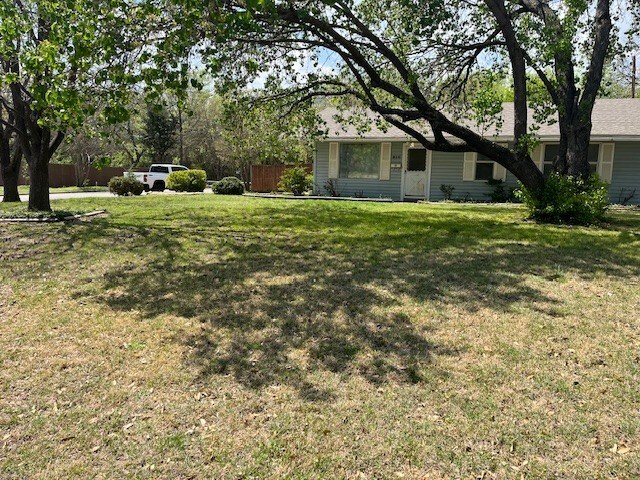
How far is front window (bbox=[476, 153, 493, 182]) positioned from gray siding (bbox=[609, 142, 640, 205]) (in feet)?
13.5

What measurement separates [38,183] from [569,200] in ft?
37.8

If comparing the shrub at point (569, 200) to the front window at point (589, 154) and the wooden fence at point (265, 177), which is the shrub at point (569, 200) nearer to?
the front window at point (589, 154)

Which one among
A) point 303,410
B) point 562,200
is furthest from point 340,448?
point 562,200

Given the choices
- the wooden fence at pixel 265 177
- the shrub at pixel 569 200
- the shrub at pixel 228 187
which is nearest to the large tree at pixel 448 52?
the shrub at pixel 569 200

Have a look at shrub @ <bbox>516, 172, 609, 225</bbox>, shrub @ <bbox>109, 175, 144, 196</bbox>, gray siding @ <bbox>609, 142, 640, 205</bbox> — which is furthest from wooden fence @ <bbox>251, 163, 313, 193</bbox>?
shrub @ <bbox>516, 172, 609, 225</bbox>

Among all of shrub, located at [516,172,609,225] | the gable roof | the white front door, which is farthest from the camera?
the white front door

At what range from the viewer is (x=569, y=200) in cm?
983

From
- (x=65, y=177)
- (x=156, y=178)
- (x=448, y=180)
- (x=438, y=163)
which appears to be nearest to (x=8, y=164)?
A: (x=156, y=178)

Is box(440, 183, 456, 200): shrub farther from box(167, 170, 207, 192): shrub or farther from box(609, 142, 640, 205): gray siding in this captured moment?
box(167, 170, 207, 192): shrub

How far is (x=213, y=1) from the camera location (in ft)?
18.7

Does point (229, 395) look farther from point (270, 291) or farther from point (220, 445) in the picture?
point (270, 291)

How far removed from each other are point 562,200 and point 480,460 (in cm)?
890

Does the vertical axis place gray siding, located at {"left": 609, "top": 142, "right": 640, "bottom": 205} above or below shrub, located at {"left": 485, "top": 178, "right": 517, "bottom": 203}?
above

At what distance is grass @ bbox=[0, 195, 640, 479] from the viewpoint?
2484mm
